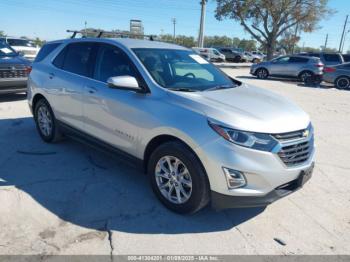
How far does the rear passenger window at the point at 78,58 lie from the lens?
445cm

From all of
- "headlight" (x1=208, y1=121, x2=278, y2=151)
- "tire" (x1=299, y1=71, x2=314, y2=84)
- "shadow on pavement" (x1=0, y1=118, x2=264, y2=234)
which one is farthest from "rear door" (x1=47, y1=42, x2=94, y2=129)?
"tire" (x1=299, y1=71, x2=314, y2=84)

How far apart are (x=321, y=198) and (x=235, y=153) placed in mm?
1790

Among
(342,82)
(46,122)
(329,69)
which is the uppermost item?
(329,69)

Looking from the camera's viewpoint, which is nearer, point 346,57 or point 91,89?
point 91,89

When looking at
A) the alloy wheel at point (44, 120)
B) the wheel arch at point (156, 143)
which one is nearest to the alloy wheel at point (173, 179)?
the wheel arch at point (156, 143)

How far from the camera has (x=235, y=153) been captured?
2.86 meters

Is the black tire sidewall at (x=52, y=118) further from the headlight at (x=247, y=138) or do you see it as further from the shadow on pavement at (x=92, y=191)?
the headlight at (x=247, y=138)

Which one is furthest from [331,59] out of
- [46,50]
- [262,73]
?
[46,50]

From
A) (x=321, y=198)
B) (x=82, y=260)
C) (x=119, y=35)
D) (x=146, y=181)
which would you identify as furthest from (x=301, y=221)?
(x=119, y=35)

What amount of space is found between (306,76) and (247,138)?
1725cm

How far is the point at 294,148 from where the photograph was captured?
123 inches

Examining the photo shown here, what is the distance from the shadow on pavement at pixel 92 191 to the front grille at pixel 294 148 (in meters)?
0.81

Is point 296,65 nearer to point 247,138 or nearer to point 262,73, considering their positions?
point 262,73

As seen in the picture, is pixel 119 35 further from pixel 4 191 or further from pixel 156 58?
pixel 4 191
